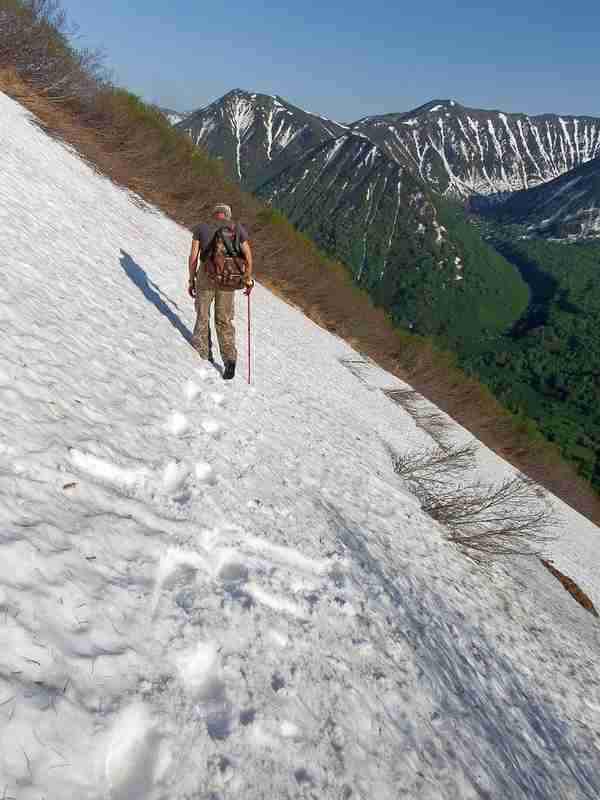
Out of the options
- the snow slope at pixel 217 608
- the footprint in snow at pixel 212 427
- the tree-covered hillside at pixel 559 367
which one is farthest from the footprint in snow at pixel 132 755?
the tree-covered hillside at pixel 559 367

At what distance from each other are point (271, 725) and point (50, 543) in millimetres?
1699

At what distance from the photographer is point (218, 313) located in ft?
24.7

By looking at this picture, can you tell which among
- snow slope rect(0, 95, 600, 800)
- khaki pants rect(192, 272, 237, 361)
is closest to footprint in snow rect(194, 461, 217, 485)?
snow slope rect(0, 95, 600, 800)

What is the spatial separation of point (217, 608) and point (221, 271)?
522cm

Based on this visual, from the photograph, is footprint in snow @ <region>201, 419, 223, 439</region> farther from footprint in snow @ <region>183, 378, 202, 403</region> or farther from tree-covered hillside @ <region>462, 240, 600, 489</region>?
tree-covered hillside @ <region>462, 240, 600, 489</region>

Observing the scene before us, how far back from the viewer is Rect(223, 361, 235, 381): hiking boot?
778cm

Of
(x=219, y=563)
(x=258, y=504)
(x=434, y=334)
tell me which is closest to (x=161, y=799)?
(x=219, y=563)

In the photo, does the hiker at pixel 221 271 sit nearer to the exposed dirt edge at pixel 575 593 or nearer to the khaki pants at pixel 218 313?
the khaki pants at pixel 218 313

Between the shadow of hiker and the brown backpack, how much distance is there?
5.57 feet

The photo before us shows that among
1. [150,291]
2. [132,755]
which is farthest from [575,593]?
[150,291]

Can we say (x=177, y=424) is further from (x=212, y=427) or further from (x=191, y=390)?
(x=191, y=390)

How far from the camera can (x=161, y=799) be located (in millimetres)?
2090

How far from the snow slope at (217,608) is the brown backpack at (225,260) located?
140 cm

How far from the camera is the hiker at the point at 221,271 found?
23.1 feet
